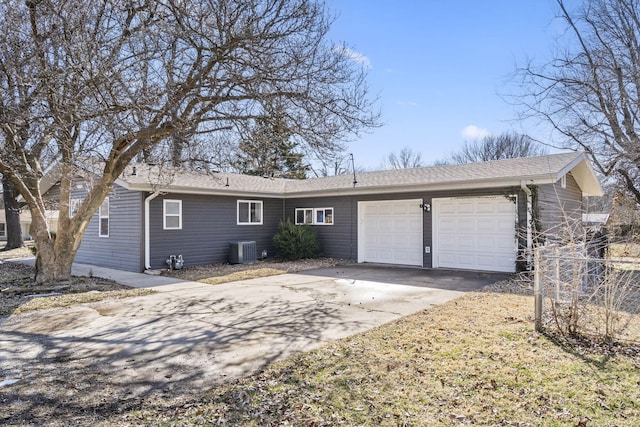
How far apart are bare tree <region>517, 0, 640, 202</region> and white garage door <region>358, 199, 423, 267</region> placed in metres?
4.72

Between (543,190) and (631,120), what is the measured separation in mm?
4898

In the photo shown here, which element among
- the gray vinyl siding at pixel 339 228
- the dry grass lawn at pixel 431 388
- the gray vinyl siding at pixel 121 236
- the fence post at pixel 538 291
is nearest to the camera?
the dry grass lawn at pixel 431 388

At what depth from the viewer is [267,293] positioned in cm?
868

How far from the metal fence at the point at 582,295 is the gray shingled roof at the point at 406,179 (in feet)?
18.6

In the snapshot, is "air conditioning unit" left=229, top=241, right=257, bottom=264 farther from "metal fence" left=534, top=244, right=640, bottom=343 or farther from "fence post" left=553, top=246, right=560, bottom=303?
"fence post" left=553, top=246, right=560, bottom=303

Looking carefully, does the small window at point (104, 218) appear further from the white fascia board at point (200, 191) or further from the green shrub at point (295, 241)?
the green shrub at point (295, 241)

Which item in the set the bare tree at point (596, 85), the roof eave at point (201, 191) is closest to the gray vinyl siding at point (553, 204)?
the bare tree at point (596, 85)

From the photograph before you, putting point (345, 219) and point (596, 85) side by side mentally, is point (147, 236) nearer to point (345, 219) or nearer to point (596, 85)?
point (345, 219)

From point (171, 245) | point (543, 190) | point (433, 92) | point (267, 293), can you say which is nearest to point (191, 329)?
point (267, 293)

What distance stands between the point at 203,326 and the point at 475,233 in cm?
867

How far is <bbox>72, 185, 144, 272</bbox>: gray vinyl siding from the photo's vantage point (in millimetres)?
11945

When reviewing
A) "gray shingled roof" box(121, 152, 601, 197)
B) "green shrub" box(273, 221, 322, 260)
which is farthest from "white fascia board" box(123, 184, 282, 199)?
"green shrub" box(273, 221, 322, 260)

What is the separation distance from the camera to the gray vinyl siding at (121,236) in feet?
39.2

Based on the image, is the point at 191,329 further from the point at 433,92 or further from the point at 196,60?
the point at 433,92
